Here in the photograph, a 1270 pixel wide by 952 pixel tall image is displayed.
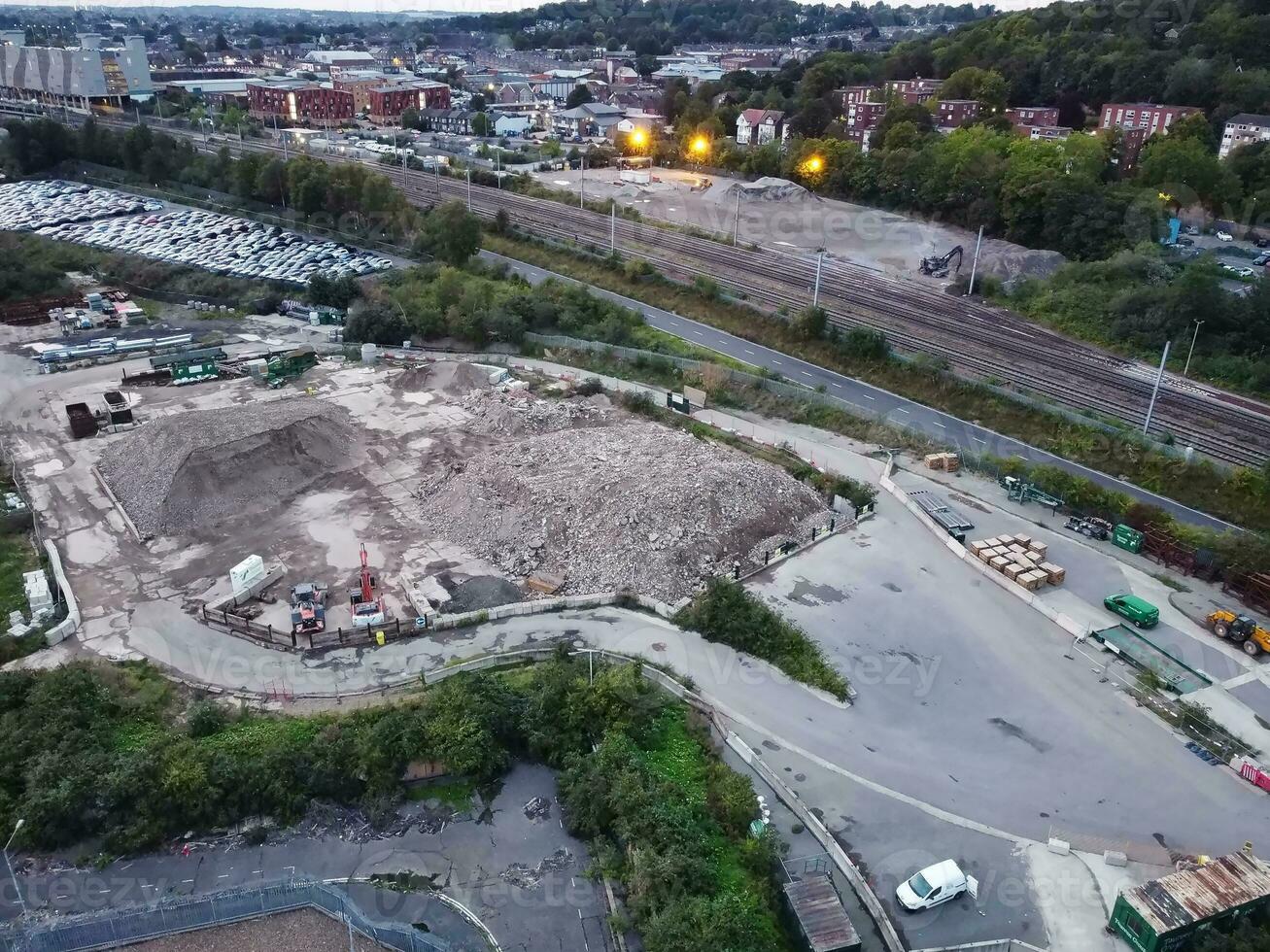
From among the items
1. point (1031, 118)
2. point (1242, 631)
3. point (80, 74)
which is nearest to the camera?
point (1242, 631)

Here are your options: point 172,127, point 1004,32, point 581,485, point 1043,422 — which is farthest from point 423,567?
point 172,127

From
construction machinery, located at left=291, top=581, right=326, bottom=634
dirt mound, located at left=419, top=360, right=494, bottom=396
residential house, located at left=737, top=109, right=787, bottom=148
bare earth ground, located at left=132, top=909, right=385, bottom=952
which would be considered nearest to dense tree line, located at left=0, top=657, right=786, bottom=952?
bare earth ground, located at left=132, top=909, right=385, bottom=952

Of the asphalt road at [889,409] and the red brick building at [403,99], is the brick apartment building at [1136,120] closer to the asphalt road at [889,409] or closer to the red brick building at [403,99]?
the asphalt road at [889,409]

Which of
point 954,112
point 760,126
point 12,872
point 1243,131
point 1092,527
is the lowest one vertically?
point 12,872

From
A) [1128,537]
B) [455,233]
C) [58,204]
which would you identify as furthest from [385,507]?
[58,204]

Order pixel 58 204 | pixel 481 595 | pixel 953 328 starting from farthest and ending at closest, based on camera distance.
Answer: pixel 58 204 → pixel 953 328 → pixel 481 595

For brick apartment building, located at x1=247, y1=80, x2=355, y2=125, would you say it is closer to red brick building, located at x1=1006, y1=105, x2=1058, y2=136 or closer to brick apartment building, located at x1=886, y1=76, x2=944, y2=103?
brick apartment building, located at x1=886, y1=76, x2=944, y2=103

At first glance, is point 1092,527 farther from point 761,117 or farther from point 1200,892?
point 761,117
